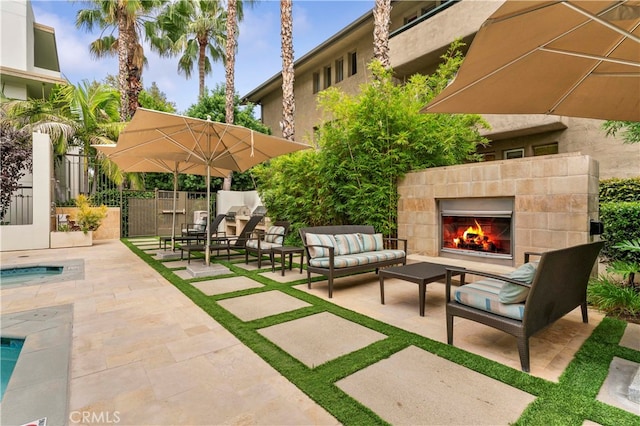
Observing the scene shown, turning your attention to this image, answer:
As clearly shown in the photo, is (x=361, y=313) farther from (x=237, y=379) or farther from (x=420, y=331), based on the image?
(x=237, y=379)

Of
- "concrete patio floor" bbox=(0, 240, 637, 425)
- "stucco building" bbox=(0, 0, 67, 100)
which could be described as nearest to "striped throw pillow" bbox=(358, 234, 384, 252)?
"concrete patio floor" bbox=(0, 240, 637, 425)

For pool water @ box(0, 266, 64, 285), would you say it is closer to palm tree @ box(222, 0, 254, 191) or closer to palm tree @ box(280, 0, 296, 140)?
palm tree @ box(280, 0, 296, 140)

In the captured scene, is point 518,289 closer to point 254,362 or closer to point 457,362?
point 457,362

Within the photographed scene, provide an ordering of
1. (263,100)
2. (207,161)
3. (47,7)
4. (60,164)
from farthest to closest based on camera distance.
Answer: (263,100) → (47,7) → (60,164) → (207,161)

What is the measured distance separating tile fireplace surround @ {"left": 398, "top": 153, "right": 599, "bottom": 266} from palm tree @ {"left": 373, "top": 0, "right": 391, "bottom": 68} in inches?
134

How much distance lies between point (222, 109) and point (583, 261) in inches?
624

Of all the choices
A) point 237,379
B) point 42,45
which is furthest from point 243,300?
point 42,45

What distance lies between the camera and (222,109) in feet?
51.3

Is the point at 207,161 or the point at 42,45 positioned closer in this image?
the point at 207,161

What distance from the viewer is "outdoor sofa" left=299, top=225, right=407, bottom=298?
15.1 ft

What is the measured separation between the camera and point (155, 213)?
13.0 metres

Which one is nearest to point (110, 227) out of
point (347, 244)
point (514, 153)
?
point (347, 244)

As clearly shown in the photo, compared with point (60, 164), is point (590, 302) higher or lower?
lower

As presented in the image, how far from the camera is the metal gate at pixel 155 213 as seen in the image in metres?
12.6
